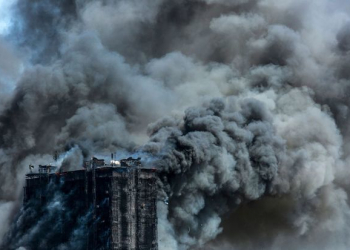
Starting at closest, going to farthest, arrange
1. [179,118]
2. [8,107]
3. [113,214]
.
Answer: [113,214], [179,118], [8,107]

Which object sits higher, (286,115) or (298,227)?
(286,115)

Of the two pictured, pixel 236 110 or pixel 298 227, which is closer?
pixel 236 110

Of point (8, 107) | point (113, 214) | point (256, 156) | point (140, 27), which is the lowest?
point (113, 214)

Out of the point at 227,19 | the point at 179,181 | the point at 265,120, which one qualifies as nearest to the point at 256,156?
the point at 265,120

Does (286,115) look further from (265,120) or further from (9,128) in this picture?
(9,128)

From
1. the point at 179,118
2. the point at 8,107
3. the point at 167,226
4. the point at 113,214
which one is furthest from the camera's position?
the point at 8,107

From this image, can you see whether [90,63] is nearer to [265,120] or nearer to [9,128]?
[9,128]
